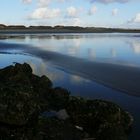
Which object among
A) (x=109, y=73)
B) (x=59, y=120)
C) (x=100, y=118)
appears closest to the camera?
(x=59, y=120)

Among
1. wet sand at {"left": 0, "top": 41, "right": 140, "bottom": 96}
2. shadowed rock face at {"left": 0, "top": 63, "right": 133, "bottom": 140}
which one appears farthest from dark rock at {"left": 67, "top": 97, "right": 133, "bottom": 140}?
wet sand at {"left": 0, "top": 41, "right": 140, "bottom": 96}

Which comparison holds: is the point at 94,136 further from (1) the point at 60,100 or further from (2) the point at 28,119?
(1) the point at 60,100

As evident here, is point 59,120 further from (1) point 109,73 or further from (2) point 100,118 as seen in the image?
(1) point 109,73

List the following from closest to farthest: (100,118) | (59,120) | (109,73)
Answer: (59,120) < (100,118) < (109,73)

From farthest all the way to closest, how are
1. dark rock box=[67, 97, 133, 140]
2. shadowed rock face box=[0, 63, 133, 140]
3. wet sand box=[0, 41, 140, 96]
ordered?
wet sand box=[0, 41, 140, 96] → dark rock box=[67, 97, 133, 140] → shadowed rock face box=[0, 63, 133, 140]

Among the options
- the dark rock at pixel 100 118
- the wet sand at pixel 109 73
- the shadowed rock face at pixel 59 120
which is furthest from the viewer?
the wet sand at pixel 109 73

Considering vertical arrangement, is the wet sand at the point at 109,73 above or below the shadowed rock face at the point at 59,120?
below

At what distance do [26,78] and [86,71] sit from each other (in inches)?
370

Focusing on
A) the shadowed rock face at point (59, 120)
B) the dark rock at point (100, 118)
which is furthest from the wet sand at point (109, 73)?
the shadowed rock face at point (59, 120)

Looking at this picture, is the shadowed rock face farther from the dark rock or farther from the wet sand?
the wet sand

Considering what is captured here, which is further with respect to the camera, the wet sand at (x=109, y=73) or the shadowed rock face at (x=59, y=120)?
the wet sand at (x=109, y=73)

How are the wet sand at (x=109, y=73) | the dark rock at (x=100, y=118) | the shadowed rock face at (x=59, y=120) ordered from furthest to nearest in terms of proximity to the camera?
1. the wet sand at (x=109, y=73)
2. the dark rock at (x=100, y=118)
3. the shadowed rock face at (x=59, y=120)

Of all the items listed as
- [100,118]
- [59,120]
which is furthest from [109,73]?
[59,120]

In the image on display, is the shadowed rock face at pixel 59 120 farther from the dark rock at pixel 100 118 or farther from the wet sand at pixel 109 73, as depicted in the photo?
the wet sand at pixel 109 73
